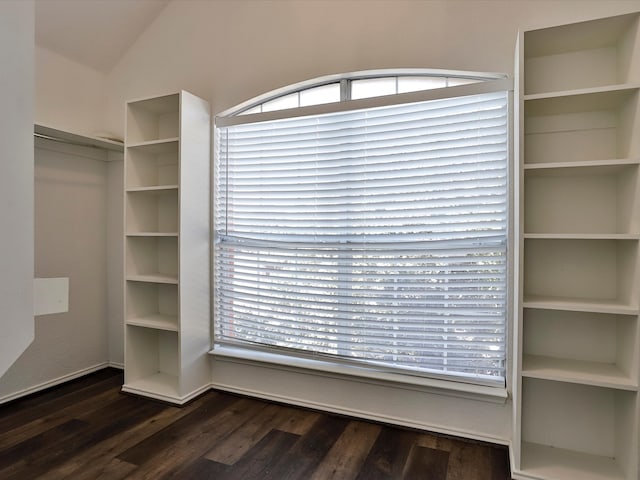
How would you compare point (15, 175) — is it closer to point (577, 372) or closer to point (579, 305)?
point (579, 305)

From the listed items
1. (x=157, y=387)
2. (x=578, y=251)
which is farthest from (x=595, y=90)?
(x=157, y=387)

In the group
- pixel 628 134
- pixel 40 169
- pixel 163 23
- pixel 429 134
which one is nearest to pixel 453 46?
pixel 429 134

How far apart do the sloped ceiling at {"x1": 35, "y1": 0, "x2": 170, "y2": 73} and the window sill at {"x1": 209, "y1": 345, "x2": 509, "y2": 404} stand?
266 cm

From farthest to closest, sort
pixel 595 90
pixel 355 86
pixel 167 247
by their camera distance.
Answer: pixel 167 247 < pixel 355 86 < pixel 595 90

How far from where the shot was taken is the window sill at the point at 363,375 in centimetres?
224

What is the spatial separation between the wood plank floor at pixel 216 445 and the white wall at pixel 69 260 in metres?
0.36

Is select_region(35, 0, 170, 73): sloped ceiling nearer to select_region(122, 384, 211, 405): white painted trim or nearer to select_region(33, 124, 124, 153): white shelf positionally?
select_region(33, 124, 124, 153): white shelf

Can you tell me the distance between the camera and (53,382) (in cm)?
309

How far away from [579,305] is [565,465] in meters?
0.83

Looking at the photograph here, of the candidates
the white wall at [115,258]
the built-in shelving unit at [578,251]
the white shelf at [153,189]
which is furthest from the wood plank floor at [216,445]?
the white shelf at [153,189]

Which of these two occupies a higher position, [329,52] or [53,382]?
[329,52]

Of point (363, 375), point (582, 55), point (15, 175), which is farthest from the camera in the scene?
point (363, 375)

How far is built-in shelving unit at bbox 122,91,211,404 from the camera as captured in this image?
2.76m

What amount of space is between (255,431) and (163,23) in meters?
3.19
